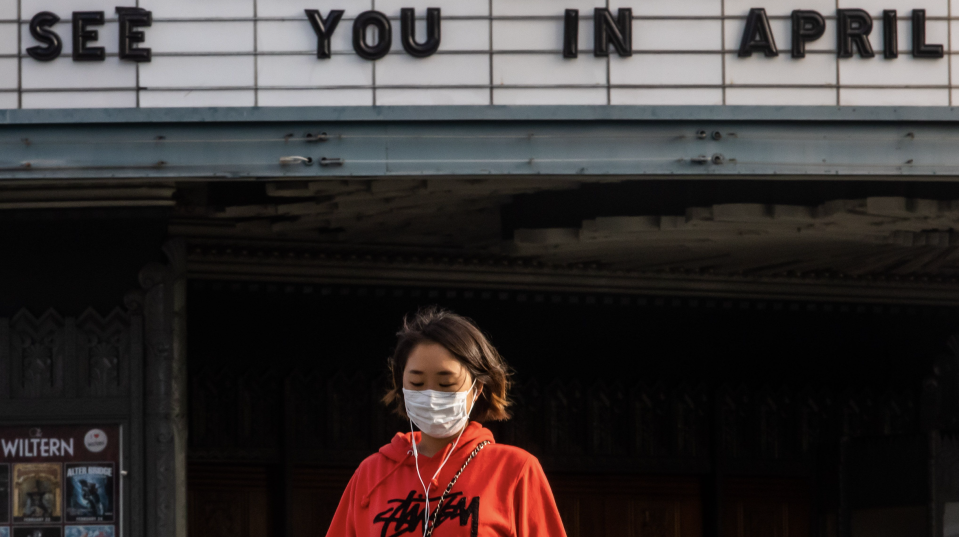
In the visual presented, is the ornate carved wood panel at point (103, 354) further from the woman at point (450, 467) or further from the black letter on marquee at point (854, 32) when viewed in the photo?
the woman at point (450, 467)

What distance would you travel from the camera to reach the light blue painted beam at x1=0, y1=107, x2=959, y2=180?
7035 mm

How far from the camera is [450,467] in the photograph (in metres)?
3.52

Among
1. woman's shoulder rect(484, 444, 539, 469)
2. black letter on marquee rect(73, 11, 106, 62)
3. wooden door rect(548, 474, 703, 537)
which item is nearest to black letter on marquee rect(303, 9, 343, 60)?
black letter on marquee rect(73, 11, 106, 62)

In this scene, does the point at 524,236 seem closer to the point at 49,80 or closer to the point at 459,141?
the point at 459,141

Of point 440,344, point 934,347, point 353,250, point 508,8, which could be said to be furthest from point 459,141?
point 934,347

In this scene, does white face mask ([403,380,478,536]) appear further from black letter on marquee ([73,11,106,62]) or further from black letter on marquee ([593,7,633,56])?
black letter on marquee ([73,11,106,62])

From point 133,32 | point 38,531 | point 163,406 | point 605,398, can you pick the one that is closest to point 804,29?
point 133,32

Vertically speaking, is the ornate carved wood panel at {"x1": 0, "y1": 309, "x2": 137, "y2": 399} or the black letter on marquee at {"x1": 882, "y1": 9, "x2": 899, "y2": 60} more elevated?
the black letter on marquee at {"x1": 882, "y1": 9, "x2": 899, "y2": 60}

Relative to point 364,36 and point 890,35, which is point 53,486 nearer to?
point 364,36

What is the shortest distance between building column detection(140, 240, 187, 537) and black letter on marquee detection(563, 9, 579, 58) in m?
2.93

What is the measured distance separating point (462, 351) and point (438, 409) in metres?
0.17

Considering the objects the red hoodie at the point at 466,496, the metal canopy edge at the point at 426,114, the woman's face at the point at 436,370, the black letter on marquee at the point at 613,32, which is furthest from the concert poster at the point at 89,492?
the woman's face at the point at 436,370

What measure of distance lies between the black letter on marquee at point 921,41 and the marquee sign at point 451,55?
11 mm

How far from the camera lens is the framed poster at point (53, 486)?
8102 mm
